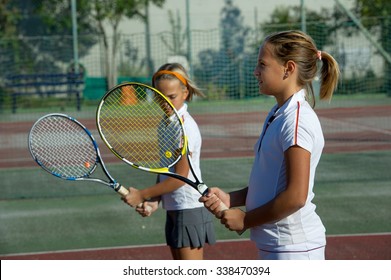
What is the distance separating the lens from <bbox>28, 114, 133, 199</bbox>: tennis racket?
422 centimetres

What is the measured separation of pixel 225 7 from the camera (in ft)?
87.7

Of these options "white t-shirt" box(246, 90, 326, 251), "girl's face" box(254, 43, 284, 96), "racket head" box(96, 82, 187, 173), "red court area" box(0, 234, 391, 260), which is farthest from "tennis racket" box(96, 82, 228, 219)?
"red court area" box(0, 234, 391, 260)

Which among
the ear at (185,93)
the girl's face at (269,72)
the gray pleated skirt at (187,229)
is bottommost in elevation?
the gray pleated skirt at (187,229)

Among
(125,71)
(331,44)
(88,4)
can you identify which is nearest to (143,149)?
(331,44)

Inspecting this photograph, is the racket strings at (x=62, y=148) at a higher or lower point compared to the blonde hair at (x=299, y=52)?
lower

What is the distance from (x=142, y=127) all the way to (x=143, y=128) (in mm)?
72

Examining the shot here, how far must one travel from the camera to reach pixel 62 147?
5.24 meters

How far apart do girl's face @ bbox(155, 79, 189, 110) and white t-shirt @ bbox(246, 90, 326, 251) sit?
4.37ft

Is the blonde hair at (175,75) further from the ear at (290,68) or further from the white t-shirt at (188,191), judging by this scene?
the ear at (290,68)

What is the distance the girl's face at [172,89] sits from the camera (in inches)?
180

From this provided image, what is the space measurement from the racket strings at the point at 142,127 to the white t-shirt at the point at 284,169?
80cm

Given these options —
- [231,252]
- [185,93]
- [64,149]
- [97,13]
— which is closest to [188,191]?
[185,93]

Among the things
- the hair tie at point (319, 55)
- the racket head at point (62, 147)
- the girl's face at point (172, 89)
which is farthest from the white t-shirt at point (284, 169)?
the girl's face at point (172, 89)
